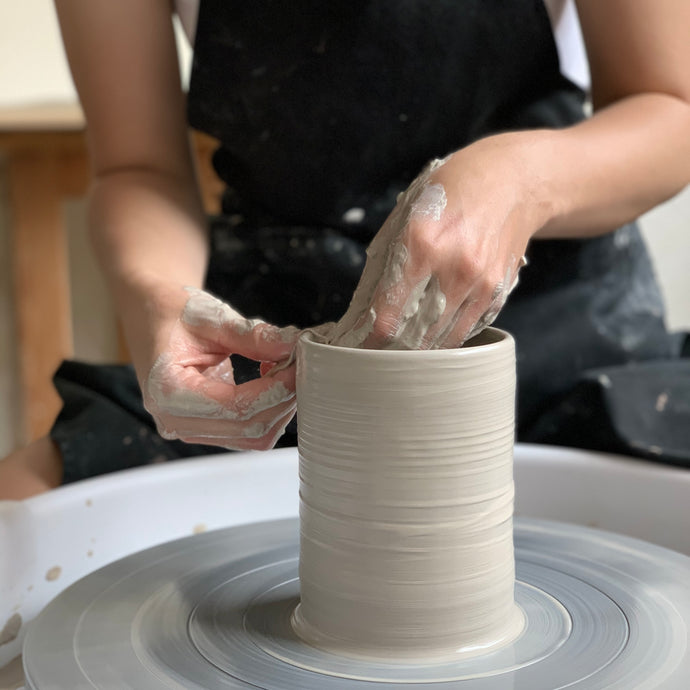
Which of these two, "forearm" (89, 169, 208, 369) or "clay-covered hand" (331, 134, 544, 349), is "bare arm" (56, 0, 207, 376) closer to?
"forearm" (89, 169, 208, 369)

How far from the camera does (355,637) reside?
0.66 m

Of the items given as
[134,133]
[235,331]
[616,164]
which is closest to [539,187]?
[616,164]

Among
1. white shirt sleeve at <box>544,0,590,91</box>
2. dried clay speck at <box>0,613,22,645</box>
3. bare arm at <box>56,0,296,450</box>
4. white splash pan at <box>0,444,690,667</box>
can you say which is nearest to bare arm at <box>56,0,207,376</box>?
bare arm at <box>56,0,296,450</box>

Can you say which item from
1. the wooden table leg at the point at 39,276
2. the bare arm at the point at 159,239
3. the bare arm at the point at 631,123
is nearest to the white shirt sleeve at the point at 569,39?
the bare arm at the point at 631,123

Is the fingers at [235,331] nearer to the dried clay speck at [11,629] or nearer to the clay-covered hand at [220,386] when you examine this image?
the clay-covered hand at [220,386]

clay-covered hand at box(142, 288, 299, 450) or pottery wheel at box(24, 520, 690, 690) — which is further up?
clay-covered hand at box(142, 288, 299, 450)

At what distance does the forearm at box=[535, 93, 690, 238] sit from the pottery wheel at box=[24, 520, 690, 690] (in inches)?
13.0

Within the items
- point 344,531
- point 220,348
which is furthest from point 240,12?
point 344,531

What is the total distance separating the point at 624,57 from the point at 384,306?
57 cm

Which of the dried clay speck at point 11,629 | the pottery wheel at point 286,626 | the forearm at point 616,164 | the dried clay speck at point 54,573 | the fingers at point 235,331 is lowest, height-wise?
the dried clay speck at point 11,629

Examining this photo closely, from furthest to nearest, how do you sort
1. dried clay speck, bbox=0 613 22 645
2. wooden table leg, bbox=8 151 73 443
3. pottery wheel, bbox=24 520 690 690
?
wooden table leg, bbox=8 151 73 443 → dried clay speck, bbox=0 613 22 645 → pottery wheel, bbox=24 520 690 690

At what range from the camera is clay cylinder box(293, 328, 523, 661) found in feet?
2.06

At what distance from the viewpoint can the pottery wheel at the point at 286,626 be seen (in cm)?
63

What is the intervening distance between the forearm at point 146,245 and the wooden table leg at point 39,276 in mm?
1428
